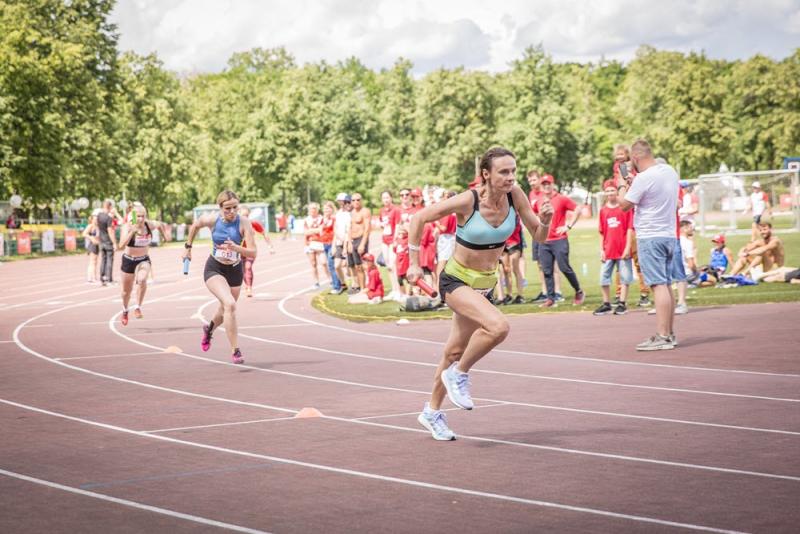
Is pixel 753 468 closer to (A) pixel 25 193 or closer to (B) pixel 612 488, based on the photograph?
(B) pixel 612 488

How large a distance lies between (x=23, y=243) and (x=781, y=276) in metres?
43.4

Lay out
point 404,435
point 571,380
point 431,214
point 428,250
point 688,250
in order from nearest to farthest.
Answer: point 431,214 < point 404,435 < point 571,380 < point 428,250 < point 688,250

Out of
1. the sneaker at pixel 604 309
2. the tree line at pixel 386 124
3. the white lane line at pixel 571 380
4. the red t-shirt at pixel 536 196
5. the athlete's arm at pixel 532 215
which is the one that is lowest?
the white lane line at pixel 571 380

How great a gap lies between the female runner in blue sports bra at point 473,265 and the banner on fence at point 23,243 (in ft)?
167

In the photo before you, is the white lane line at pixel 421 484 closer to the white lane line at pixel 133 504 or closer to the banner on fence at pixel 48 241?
the white lane line at pixel 133 504

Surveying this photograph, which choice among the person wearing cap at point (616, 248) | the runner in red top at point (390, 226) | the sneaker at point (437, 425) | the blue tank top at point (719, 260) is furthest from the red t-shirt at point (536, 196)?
the sneaker at point (437, 425)

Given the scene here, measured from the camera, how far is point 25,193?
5903 centimetres

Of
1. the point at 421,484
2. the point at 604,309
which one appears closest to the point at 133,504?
the point at 421,484

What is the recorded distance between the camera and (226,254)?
44.3 feet

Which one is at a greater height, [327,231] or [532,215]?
[532,215]

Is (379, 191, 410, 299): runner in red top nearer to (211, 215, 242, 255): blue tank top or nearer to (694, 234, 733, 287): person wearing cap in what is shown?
(694, 234, 733, 287): person wearing cap

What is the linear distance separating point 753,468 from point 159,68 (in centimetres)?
8432

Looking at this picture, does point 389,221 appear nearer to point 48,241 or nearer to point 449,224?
point 449,224

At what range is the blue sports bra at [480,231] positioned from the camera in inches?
316
